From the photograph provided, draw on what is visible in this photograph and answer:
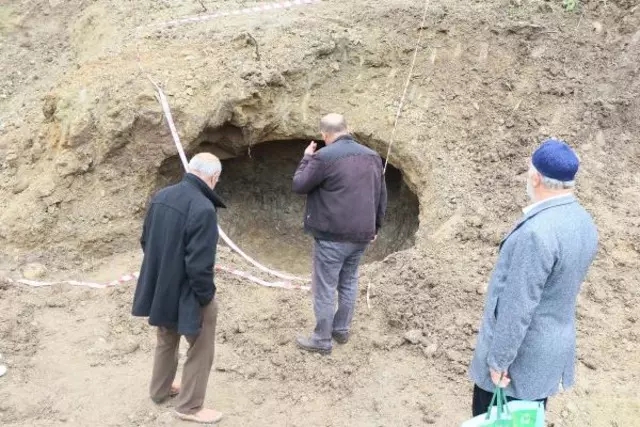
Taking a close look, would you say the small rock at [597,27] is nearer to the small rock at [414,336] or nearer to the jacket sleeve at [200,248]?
the small rock at [414,336]

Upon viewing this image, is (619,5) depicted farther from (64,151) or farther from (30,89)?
(30,89)

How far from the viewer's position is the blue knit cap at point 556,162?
9.93 feet

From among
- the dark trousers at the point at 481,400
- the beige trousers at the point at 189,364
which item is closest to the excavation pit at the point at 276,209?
the beige trousers at the point at 189,364

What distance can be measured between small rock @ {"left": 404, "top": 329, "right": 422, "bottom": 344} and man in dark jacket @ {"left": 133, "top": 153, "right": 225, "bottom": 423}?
197 cm

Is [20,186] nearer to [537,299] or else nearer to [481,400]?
[481,400]

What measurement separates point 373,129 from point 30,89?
5.67m

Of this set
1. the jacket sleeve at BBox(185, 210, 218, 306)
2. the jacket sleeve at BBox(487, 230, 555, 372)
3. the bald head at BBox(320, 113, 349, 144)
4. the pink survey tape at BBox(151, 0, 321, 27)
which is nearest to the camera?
the jacket sleeve at BBox(487, 230, 555, 372)

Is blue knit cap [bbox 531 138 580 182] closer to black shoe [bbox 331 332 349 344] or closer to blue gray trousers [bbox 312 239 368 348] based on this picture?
blue gray trousers [bbox 312 239 368 348]

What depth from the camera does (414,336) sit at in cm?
558

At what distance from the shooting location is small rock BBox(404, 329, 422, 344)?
5559mm

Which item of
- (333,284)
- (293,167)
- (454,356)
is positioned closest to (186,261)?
(333,284)

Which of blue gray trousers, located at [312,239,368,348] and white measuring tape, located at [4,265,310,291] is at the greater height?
blue gray trousers, located at [312,239,368,348]

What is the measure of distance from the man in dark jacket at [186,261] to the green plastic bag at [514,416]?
1.92m

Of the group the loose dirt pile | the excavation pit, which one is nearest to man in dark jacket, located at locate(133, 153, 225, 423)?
the loose dirt pile
